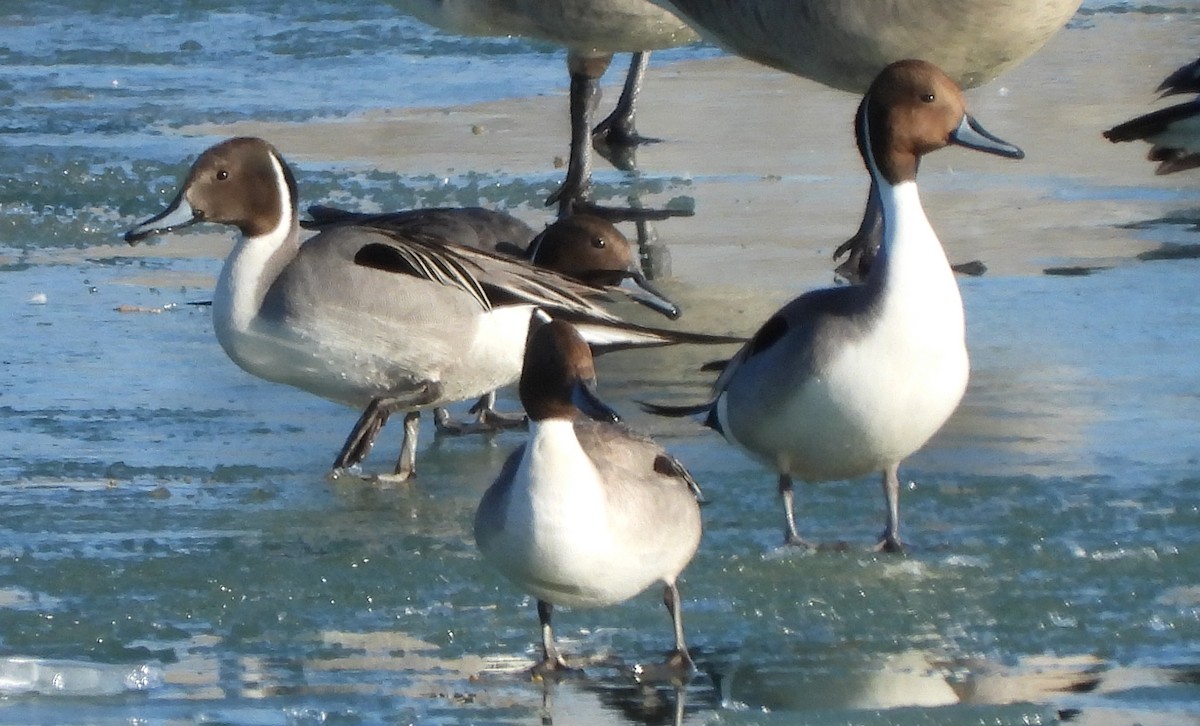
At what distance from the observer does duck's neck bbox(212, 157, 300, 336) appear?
5688 mm

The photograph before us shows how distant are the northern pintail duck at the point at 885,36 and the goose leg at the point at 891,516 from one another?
2.46 m

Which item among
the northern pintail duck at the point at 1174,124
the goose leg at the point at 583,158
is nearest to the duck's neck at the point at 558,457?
the northern pintail duck at the point at 1174,124

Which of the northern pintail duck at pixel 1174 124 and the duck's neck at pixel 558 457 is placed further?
the northern pintail duck at pixel 1174 124

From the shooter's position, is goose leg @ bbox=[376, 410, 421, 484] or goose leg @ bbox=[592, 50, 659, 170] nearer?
goose leg @ bbox=[376, 410, 421, 484]

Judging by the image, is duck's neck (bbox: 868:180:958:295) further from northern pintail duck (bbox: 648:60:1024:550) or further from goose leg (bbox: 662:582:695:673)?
goose leg (bbox: 662:582:695:673)

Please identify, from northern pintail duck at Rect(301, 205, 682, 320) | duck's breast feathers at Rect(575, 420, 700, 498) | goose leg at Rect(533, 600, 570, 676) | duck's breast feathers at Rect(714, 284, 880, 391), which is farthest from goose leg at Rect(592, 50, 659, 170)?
goose leg at Rect(533, 600, 570, 676)

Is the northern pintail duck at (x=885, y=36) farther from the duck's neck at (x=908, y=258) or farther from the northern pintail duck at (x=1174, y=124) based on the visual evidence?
the duck's neck at (x=908, y=258)

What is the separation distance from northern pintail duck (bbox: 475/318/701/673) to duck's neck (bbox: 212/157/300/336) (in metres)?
1.61

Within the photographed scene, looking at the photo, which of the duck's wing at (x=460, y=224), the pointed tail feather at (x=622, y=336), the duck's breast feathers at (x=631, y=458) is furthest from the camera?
the duck's wing at (x=460, y=224)

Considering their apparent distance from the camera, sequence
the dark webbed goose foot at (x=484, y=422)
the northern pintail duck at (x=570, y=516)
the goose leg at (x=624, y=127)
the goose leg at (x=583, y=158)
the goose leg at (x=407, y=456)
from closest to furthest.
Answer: the northern pintail duck at (x=570, y=516) < the goose leg at (x=407, y=456) < the dark webbed goose foot at (x=484, y=422) < the goose leg at (x=583, y=158) < the goose leg at (x=624, y=127)

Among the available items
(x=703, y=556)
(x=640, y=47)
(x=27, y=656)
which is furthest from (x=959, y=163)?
(x=27, y=656)

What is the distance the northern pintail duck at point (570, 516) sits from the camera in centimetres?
401

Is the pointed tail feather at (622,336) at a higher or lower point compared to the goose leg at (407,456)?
higher

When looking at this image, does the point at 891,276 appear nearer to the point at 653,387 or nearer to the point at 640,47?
the point at 653,387
